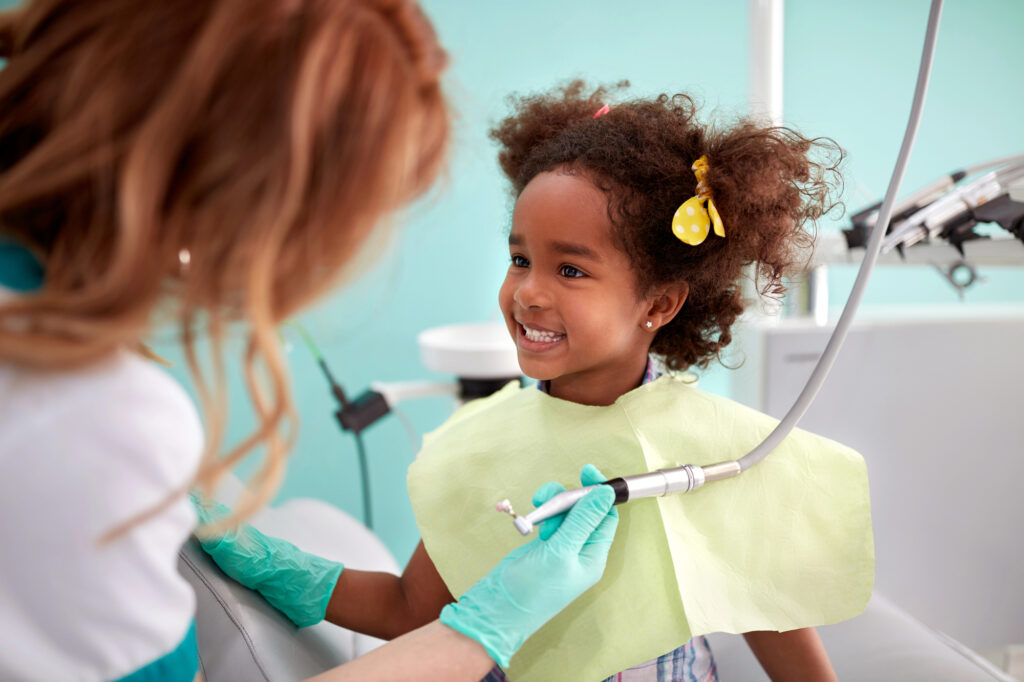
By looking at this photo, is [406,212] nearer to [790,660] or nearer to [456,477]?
[456,477]

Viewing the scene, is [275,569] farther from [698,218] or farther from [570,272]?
[698,218]

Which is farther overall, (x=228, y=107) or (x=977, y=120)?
(x=977, y=120)

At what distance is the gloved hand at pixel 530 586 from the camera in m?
0.74

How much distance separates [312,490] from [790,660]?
1.67 metres

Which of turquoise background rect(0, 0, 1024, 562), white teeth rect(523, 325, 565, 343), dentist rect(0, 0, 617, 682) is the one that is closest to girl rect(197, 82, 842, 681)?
A: white teeth rect(523, 325, 565, 343)

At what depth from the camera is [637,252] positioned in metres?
0.86

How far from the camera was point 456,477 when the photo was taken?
0.96 m

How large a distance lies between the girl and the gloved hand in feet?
0.59

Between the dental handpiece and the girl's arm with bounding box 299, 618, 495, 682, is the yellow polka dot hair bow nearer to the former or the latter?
the dental handpiece

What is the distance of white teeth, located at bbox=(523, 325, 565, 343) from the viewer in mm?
849

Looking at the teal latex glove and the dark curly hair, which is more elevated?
the dark curly hair

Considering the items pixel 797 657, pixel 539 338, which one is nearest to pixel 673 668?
pixel 797 657

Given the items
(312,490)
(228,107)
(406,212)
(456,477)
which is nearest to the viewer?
(228,107)

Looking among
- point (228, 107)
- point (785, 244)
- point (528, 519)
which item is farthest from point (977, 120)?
point (228, 107)
